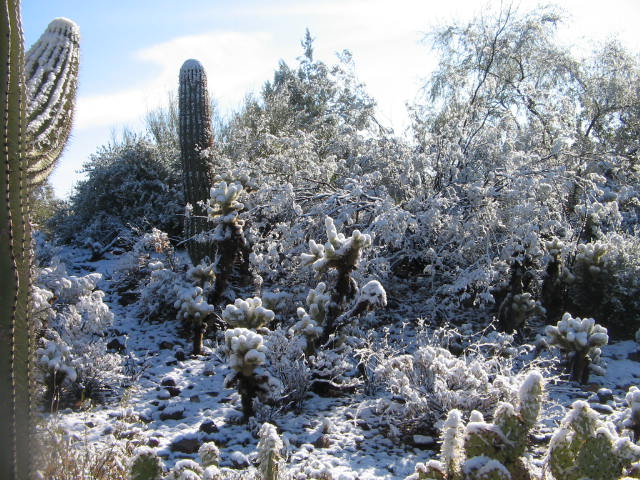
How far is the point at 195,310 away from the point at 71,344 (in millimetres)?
909

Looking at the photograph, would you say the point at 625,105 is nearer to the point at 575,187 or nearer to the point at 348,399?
the point at 575,187

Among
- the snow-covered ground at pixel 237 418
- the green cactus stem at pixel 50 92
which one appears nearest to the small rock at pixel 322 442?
the snow-covered ground at pixel 237 418

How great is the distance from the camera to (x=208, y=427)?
131 inches

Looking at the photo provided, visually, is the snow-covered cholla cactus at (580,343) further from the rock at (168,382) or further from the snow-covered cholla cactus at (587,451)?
the rock at (168,382)

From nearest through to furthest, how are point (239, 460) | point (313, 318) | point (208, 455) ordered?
point (208, 455) < point (239, 460) < point (313, 318)

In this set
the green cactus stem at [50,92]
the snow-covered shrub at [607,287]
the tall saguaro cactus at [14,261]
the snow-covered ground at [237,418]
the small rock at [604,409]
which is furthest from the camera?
the snow-covered shrub at [607,287]

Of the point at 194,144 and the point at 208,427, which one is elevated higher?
Result: the point at 194,144

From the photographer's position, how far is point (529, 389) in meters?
2.03

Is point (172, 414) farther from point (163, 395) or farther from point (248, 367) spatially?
point (248, 367)

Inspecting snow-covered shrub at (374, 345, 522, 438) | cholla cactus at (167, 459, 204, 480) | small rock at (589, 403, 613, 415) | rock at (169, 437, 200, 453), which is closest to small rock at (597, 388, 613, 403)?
small rock at (589, 403, 613, 415)

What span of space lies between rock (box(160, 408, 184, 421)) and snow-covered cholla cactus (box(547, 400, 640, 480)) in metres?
2.20

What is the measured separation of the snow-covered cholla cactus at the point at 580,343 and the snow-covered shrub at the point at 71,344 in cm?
310

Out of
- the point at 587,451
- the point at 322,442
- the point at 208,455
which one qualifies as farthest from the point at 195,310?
the point at 587,451

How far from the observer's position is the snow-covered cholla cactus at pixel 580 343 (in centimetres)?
412
